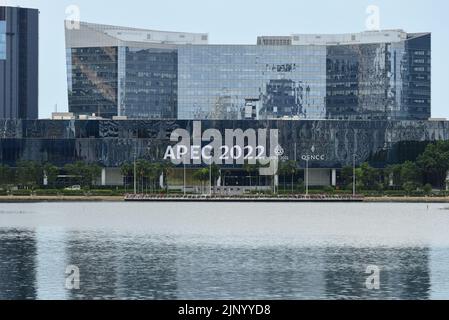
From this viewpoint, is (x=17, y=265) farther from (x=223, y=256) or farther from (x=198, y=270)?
(x=223, y=256)

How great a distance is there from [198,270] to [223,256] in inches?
441

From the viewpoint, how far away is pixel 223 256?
8875 cm

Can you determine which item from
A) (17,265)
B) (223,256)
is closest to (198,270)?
(223,256)

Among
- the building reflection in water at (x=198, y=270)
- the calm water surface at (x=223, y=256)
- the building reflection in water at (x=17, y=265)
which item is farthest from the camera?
the calm water surface at (x=223, y=256)

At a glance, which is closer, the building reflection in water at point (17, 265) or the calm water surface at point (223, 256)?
the building reflection in water at point (17, 265)

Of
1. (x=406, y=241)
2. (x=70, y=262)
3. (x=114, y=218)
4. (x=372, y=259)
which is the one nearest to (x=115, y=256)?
(x=70, y=262)

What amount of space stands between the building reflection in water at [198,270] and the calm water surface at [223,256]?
7 centimetres

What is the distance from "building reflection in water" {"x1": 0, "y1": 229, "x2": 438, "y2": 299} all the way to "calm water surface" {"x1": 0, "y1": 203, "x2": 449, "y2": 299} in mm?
74

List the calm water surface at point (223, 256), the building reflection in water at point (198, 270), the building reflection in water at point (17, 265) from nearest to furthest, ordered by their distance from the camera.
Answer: the building reflection in water at point (17, 265) < the building reflection in water at point (198, 270) < the calm water surface at point (223, 256)

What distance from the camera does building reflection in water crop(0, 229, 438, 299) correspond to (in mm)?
65750

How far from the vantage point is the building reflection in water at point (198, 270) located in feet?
216

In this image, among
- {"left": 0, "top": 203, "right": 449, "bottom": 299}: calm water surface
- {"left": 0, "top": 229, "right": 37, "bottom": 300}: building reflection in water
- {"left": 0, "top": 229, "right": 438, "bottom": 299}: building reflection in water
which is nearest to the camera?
{"left": 0, "top": 229, "right": 37, "bottom": 300}: building reflection in water

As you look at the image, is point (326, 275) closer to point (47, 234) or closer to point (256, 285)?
point (256, 285)
